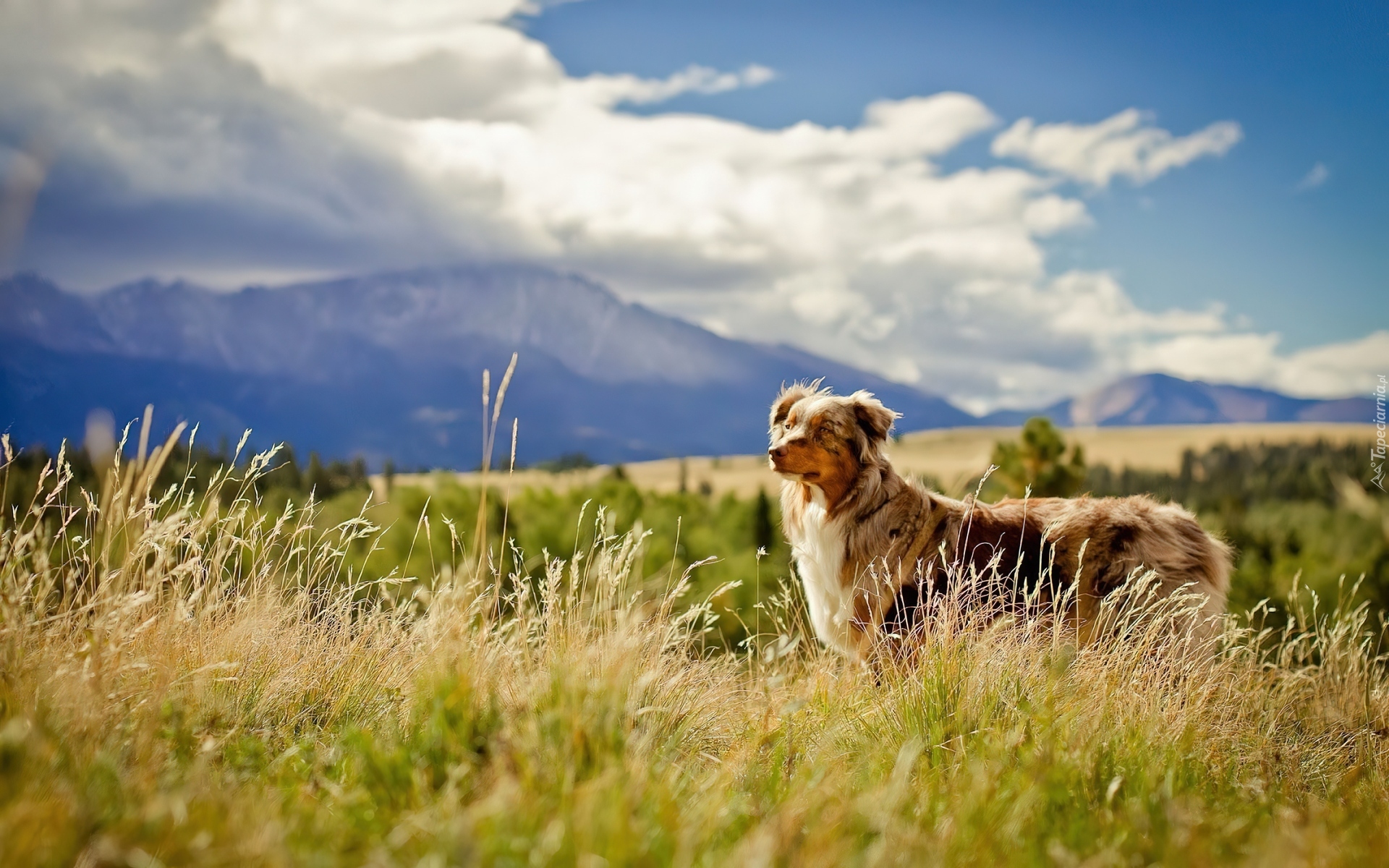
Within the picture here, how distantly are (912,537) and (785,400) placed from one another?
4.30 feet

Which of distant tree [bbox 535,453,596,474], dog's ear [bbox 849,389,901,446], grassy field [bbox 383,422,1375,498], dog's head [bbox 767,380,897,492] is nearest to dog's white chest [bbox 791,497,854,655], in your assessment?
dog's head [bbox 767,380,897,492]

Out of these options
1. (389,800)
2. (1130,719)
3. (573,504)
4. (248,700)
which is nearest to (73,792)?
(389,800)

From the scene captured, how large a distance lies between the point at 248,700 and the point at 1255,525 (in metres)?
68.7

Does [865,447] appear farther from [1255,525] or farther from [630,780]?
[1255,525]

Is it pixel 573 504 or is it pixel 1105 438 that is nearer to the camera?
pixel 573 504

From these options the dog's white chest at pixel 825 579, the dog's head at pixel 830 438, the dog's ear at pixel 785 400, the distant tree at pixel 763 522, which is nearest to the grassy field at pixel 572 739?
the dog's white chest at pixel 825 579

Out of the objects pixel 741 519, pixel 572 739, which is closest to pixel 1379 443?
pixel 572 739

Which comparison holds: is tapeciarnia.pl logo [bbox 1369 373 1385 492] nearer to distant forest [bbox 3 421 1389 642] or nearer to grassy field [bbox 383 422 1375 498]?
distant forest [bbox 3 421 1389 642]

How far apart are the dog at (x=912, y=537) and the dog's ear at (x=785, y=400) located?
0.65 ft

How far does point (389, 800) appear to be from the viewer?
2.42m

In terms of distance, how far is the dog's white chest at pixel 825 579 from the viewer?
5.61 m

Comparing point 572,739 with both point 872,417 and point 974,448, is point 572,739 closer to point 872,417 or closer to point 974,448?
point 872,417

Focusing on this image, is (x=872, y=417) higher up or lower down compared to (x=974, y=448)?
higher up

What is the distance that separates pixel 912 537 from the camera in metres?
5.75
